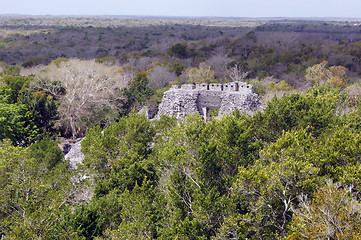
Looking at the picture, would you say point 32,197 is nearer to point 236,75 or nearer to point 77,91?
point 77,91

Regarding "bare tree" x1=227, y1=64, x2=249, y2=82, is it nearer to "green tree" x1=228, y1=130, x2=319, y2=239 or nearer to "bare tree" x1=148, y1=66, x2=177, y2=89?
"bare tree" x1=148, y1=66, x2=177, y2=89

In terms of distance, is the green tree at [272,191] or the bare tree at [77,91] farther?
the bare tree at [77,91]

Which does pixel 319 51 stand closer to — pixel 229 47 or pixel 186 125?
pixel 229 47

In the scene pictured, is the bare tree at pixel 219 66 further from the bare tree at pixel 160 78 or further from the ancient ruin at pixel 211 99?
the ancient ruin at pixel 211 99

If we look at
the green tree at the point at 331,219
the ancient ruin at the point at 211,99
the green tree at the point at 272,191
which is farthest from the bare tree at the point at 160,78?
the green tree at the point at 331,219

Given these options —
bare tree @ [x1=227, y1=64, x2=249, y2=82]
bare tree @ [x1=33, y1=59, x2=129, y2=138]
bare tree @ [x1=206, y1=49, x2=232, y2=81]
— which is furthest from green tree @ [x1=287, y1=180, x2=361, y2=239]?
bare tree @ [x1=206, y1=49, x2=232, y2=81]

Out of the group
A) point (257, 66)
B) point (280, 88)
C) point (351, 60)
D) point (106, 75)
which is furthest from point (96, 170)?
point (351, 60)

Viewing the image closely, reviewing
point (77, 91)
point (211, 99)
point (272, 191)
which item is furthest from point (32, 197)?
point (77, 91)
